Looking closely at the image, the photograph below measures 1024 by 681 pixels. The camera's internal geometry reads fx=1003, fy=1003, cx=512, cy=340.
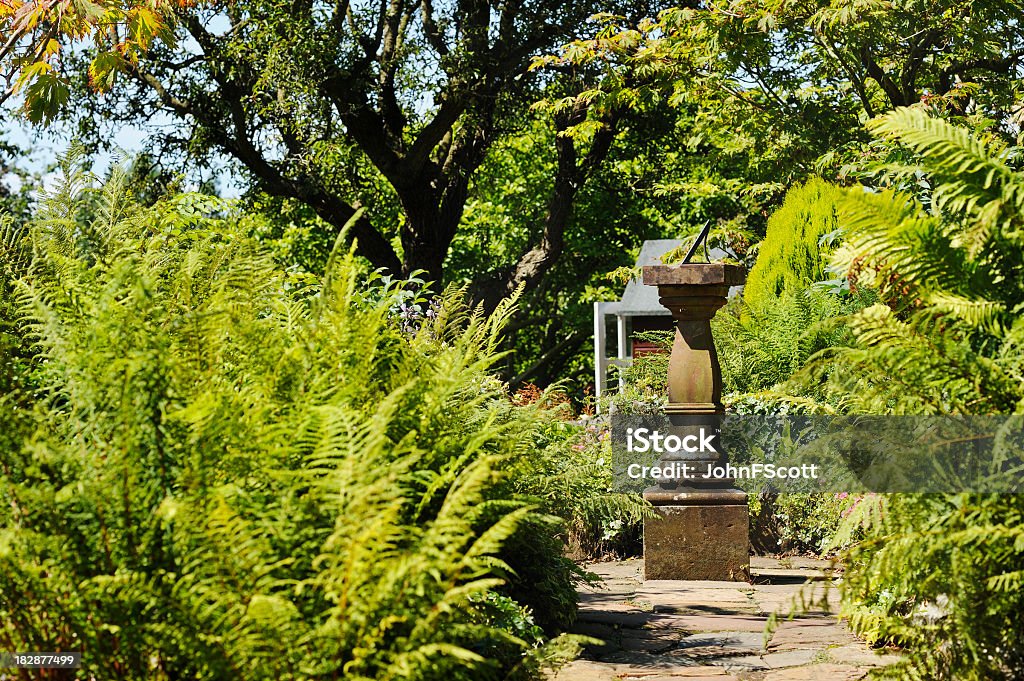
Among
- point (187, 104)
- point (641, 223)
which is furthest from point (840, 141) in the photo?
point (641, 223)

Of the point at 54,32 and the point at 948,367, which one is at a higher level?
the point at 54,32

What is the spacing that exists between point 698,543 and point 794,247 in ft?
12.8

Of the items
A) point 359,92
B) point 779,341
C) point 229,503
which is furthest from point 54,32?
point 359,92

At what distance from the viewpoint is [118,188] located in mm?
3094

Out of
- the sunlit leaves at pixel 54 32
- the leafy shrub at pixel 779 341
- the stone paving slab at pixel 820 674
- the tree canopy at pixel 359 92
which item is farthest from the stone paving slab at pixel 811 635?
the tree canopy at pixel 359 92

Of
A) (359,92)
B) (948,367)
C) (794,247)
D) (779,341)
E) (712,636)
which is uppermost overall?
(359,92)

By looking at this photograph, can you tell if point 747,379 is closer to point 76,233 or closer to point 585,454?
point 585,454

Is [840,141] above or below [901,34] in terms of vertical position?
below

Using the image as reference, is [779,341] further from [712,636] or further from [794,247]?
[712,636]

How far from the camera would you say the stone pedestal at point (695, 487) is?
257 inches

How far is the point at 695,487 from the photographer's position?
6.73m

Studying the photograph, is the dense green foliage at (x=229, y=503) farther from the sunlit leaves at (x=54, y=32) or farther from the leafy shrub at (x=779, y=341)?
the leafy shrub at (x=779, y=341)

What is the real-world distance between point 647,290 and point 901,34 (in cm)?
897

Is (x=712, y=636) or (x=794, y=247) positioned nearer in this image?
(x=712, y=636)
